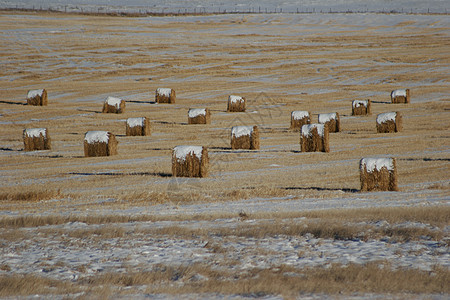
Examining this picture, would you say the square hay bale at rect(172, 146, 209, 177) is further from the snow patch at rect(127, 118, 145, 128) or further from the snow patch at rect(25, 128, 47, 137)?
the snow patch at rect(127, 118, 145, 128)

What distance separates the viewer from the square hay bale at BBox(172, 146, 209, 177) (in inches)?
586

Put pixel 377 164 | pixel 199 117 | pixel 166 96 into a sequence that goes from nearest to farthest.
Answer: pixel 377 164, pixel 199 117, pixel 166 96

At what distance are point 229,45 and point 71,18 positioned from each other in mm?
33524

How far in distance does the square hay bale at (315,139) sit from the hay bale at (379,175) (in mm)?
6160

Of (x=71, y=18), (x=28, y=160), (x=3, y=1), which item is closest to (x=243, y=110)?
(x=28, y=160)

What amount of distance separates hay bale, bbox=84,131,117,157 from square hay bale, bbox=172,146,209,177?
4.51m

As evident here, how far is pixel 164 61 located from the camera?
56.3 m

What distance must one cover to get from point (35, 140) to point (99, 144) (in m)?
3.20

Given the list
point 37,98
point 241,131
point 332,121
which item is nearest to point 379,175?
point 241,131

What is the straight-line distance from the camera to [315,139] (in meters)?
18.7

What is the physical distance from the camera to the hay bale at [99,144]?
61.6ft

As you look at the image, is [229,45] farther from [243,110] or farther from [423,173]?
[423,173]

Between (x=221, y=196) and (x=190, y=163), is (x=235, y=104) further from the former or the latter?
(x=221, y=196)

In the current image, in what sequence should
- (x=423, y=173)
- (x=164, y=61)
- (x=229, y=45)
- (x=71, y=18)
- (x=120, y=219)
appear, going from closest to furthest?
(x=120, y=219) < (x=423, y=173) < (x=164, y=61) < (x=229, y=45) < (x=71, y=18)
